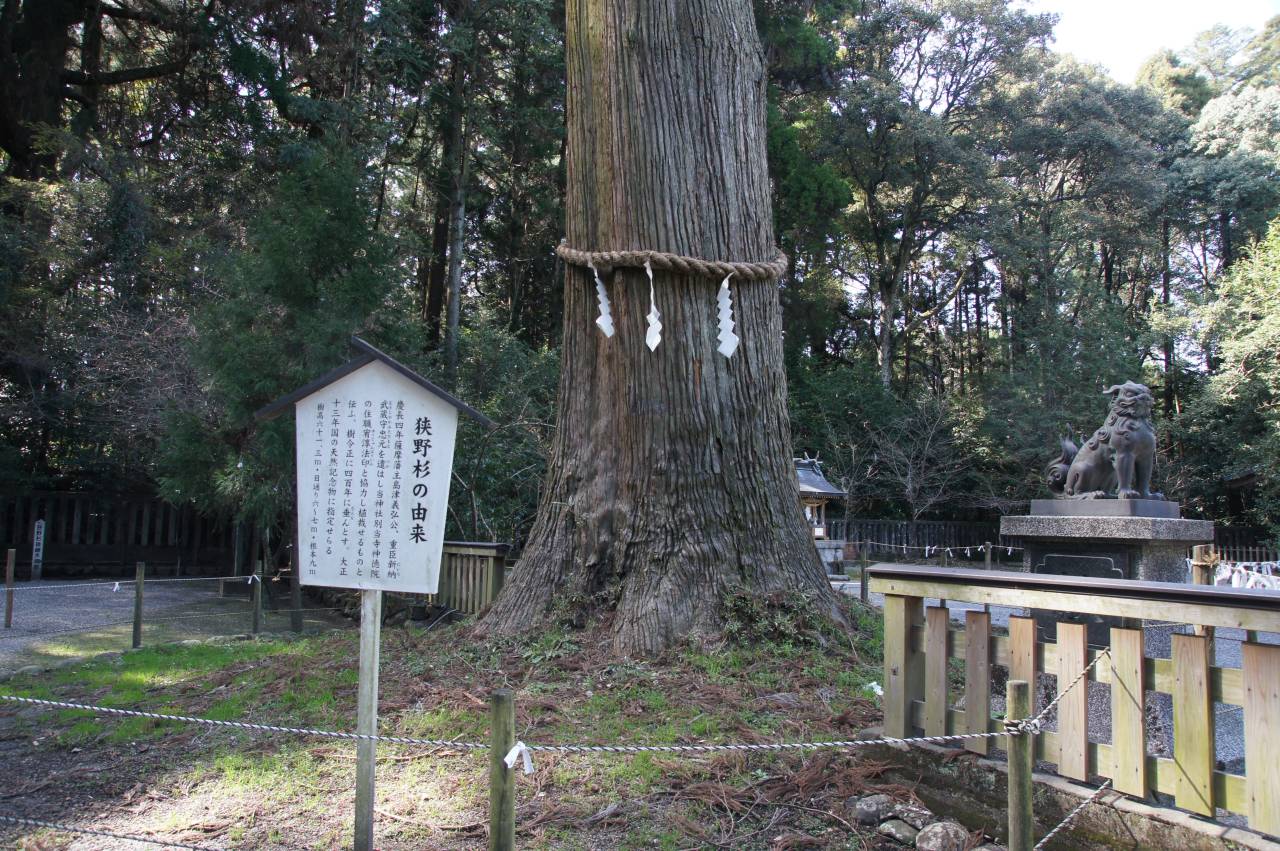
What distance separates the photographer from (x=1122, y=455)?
7.36 m

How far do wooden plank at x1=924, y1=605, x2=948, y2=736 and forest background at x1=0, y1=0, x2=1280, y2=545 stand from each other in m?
6.97

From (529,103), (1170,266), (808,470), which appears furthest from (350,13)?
(1170,266)

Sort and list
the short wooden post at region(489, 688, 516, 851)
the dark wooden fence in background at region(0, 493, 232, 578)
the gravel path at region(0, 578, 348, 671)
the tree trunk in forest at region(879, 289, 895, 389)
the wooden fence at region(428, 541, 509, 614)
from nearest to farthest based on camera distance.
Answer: the short wooden post at region(489, 688, 516, 851) < the wooden fence at region(428, 541, 509, 614) < the gravel path at region(0, 578, 348, 671) < the dark wooden fence in background at region(0, 493, 232, 578) < the tree trunk in forest at region(879, 289, 895, 389)

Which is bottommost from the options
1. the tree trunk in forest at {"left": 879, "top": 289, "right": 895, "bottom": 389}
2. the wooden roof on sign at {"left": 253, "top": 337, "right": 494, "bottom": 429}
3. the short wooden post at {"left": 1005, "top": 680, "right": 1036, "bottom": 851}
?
the short wooden post at {"left": 1005, "top": 680, "right": 1036, "bottom": 851}

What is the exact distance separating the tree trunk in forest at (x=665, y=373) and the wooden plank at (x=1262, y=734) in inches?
120

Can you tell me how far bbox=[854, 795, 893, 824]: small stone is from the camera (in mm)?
3299

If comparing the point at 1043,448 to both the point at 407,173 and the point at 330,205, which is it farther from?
the point at 330,205

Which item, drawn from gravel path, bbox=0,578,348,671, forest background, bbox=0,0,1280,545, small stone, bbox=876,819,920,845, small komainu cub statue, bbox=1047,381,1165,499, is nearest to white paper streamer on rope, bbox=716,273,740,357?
small stone, bbox=876,819,920,845

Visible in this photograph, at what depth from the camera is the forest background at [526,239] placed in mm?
10672

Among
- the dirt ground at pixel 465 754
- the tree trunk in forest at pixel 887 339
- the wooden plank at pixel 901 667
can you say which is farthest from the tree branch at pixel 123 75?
the tree trunk in forest at pixel 887 339

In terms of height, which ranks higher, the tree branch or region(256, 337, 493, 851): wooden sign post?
the tree branch

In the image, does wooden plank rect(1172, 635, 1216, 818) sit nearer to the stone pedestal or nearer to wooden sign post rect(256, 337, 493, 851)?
wooden sign post rect(256, 337, 493, 851)

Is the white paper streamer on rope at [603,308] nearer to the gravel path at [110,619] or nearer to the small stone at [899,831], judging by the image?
the small stone at [899,831]

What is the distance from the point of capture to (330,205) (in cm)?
1033
